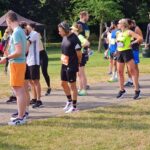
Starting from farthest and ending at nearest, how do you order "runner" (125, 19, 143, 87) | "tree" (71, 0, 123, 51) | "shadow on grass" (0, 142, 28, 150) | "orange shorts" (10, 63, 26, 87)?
"tree" (71, 0, 123, 51) < "runner" (125, 19, 143, 87) < "orange shorts" (10, 63, 26, 87) < "shadow on grass" (0, 142, 28, 150)

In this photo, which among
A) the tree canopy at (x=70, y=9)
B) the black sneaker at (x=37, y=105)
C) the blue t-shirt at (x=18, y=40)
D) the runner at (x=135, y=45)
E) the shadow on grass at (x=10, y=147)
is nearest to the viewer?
the shadow on grass at (x=10, y=147)

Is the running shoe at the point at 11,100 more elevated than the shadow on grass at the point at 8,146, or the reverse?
the shadow on grass at the point at 8,146

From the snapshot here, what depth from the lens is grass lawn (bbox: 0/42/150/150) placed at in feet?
23.7

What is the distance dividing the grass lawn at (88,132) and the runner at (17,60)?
35 cm

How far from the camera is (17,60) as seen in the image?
8766mm

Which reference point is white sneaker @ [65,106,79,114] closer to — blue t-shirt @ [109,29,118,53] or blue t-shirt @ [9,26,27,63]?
blue t-shirt @ [9,26,27,63]

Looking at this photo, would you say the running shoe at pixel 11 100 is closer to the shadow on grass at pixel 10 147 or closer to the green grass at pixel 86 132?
the green grass at pixel 86 132

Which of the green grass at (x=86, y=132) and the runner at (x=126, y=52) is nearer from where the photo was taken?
the green grass at (x=86, y=132)

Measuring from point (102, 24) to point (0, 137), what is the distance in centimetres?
3378

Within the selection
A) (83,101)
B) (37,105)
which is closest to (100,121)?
(37,105)

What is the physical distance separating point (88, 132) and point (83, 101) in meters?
3.48

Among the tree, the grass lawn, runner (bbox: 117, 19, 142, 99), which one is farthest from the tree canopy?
the grass lawn

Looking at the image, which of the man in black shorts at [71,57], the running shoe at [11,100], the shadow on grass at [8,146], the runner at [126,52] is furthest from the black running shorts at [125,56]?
the shadow on grass at [8,146]

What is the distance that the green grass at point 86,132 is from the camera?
23.7 ft
